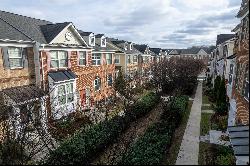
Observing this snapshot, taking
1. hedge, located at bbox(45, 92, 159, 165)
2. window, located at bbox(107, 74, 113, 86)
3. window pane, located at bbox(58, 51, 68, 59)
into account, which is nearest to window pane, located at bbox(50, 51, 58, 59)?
window pane, located at bbox(58, 51, 68, 59)

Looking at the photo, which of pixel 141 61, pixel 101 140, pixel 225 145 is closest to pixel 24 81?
pixel 101 140

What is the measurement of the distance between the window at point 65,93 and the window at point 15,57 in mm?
4560

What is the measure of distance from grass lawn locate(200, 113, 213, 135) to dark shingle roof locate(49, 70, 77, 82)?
12.5 m

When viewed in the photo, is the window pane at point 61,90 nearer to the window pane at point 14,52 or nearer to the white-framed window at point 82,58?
the white-framed window at point 82,58

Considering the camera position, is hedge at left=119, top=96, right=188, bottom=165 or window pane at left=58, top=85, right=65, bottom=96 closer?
hedge at left=119, top=96, right=188, bottom=165

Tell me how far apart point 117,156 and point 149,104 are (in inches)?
501

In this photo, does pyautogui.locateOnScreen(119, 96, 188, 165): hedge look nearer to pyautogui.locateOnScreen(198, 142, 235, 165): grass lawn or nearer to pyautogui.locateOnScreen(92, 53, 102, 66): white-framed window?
pyautogui.locateOnScreen(198, 142, 235, 165): grass lawn

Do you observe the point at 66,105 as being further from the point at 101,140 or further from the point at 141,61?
the point at 141,61

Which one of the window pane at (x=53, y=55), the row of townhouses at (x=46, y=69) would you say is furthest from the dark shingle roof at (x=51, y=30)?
the window pane at (x=53, y=55)

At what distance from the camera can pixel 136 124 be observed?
74.5ft

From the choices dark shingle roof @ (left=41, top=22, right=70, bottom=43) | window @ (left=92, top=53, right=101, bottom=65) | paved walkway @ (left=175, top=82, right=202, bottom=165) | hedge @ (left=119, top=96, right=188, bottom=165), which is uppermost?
dark shingle roof @ (left=41, top=22, right=70, bottom=43)

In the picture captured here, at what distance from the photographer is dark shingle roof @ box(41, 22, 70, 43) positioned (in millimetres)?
24364

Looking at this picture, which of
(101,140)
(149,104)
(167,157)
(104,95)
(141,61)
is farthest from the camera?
(141,61)

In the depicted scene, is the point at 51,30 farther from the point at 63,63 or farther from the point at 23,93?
the point at 23,93
